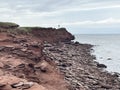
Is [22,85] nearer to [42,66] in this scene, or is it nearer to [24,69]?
[24,69]

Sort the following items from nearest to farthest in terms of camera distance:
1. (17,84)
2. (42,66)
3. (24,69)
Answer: (17,84) < (24,69) < (42,66)

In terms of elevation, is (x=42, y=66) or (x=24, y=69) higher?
(x=24, y=69)

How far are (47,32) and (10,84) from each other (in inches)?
2893

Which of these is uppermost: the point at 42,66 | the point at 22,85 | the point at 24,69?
the point at 24,69

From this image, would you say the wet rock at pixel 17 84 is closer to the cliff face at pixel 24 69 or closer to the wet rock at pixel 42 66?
the cliff face at pixel 24 69

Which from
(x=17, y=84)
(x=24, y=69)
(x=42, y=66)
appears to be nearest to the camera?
(x=17, y=84)

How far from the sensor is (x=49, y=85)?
33.0 m

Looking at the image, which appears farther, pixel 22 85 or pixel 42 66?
pixel 42 66

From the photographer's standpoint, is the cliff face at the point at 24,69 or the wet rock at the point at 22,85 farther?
the cliff face at the point at 24,69

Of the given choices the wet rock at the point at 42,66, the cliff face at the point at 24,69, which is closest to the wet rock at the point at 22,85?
the cliff face at the point at 24,69

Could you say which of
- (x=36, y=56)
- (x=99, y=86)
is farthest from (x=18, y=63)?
(x=99, y=86)

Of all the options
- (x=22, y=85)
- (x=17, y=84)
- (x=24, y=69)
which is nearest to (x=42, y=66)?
(x=24, y=69)

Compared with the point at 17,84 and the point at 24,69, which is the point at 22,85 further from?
the point at 24,69

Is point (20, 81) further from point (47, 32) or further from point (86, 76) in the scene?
point (47, 32)
